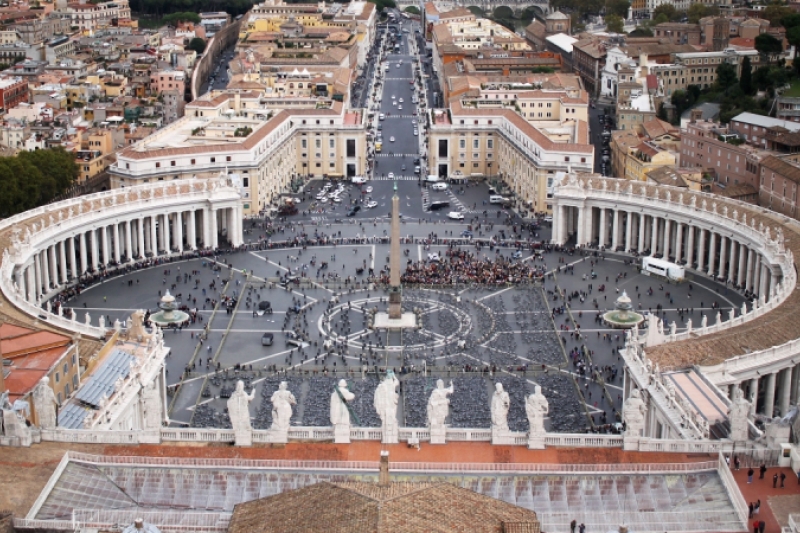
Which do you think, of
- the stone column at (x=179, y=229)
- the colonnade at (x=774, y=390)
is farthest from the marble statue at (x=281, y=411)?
the stone column at (x=179, y=229)

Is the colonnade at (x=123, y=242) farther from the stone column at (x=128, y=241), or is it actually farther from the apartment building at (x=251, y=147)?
the apartment building at (x=251, y=147)

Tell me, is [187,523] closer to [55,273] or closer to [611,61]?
[55,273]

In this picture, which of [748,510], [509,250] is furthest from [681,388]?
[509,250]

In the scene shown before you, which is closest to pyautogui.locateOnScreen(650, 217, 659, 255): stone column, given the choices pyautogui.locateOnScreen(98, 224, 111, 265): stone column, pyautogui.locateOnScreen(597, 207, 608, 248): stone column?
pyautogui.locateOnScreen(597, 207, 608, 248): stone column

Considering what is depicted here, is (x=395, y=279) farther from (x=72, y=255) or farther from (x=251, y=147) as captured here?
(x=251, y=147)

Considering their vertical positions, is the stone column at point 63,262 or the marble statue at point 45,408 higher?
the marble statue at point 45,408

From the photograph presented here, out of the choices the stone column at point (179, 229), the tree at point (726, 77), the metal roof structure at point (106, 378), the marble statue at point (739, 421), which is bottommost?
the stone column at point (179, 229)

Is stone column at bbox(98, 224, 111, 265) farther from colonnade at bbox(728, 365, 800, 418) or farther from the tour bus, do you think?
colonnade at bbox(728, 365, 800, 418)
